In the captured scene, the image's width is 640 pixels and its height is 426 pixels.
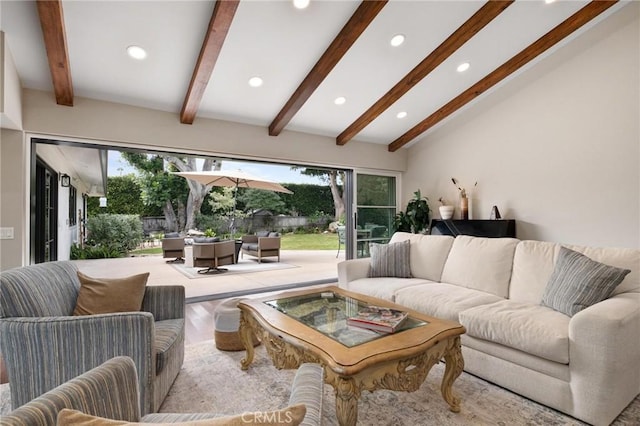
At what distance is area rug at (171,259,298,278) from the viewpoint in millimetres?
6312

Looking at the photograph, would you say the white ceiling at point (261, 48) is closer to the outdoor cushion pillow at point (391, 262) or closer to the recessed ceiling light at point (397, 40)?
the recessed ceiling light at point (397, 40)

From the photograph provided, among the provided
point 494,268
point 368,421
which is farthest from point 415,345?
point 494,268

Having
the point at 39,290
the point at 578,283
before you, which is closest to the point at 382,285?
the point at 578,283

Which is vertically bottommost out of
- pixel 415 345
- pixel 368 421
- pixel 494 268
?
pixel 368 421

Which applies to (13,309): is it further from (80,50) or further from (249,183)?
(249,183)

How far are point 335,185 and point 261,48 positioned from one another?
8433 millimetres

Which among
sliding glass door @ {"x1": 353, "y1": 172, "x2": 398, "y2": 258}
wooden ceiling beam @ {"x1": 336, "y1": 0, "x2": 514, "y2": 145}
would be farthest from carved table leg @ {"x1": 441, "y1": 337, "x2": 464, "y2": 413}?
sliding glass door @ {"x1": 353, "y1": 172, "x2": 398, "y2": 258}

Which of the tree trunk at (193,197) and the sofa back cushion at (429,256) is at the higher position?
the tree trunk at (193,197)

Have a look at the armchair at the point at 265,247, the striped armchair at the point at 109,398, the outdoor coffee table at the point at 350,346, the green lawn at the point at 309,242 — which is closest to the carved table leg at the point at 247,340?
the outdoor coffee table at the point at 350,346

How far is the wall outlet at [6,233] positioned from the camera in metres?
3.10

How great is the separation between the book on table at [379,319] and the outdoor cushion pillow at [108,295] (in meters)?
1.41

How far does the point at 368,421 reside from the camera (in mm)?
1787

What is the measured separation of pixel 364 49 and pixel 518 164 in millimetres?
2774

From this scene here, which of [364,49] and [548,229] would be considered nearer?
[364,49]
